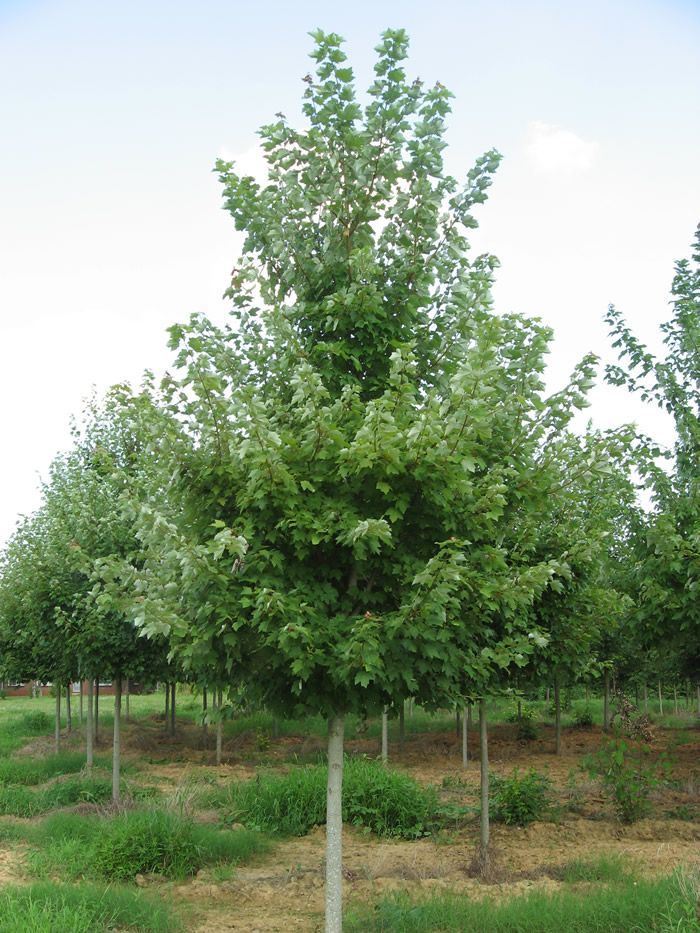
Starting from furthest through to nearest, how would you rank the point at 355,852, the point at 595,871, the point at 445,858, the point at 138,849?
the point at 355,852 → the point at 445,858 → the point at 138,849 → the point at 595,871

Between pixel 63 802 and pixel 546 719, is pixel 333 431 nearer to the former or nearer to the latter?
pixel 63 802

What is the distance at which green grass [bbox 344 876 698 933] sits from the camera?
548 centimetres

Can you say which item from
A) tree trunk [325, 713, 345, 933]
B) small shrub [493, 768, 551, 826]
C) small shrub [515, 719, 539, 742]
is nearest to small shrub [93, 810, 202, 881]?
tree trunk [325, 713, 345, 933]

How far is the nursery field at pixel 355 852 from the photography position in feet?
19.1

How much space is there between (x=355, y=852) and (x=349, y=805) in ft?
3.88

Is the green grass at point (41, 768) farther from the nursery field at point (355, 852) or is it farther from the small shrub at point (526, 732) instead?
the small shrub at point (526, 732)

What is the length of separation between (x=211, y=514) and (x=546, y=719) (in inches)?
1024

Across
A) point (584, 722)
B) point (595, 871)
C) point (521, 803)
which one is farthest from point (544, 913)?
point (584, 722)

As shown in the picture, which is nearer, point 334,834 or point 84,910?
point 334,834

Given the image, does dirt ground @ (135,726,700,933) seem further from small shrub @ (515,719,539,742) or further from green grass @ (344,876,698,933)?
small shrub @ (515,719,539,742)

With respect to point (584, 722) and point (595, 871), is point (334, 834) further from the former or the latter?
point (584, 722)

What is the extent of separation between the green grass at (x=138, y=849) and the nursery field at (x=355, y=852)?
2 centimetres

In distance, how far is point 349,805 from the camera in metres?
9.77

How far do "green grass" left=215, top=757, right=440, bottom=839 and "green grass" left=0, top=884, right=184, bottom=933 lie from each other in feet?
11.3
